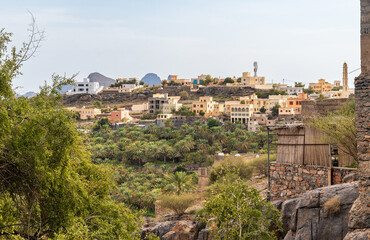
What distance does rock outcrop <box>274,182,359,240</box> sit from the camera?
7793 millimetres

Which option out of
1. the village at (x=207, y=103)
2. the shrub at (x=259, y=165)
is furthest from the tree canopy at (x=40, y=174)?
the village at (x=207, y=103)

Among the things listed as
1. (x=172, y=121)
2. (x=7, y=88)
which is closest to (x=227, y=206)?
(x=7, y=88)

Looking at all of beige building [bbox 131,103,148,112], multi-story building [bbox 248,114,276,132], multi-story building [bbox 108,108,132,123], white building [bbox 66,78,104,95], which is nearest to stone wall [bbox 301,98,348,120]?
multi-story building [bbox 248,114,276,132]

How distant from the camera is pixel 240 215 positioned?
814 cm

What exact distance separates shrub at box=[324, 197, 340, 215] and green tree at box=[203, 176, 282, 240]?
0.88 metres

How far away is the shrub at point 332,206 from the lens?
25.7ft

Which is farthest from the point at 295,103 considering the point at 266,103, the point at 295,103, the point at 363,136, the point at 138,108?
the point at 363,136

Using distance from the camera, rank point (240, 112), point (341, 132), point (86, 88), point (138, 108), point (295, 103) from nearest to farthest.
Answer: point (341, 132)
point (240, 112)
point (295, 103)
point (138, 108)
point (86, 88)

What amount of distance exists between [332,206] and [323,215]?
0.24m

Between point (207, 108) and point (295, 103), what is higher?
point (295, 103)

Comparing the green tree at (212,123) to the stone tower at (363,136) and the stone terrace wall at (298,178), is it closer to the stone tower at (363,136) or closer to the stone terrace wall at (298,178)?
the stone terrace wall at (298,178)

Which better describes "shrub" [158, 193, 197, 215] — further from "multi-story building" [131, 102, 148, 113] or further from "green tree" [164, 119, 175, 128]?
"multi-story building" [131, 102, 148, 113]

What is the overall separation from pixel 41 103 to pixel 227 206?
365cm

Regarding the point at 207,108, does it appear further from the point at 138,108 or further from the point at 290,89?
the point at 290,89
